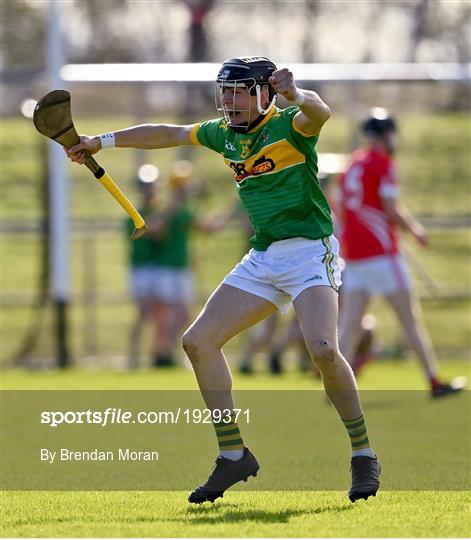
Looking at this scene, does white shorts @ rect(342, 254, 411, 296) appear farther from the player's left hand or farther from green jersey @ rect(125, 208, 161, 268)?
the player's left hand

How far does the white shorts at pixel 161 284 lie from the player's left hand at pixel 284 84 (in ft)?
31.2

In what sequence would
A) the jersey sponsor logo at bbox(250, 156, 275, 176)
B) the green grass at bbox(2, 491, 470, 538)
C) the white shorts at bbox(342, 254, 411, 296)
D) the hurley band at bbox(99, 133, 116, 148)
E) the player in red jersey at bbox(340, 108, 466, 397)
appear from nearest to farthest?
1. the green grass at bbox(2, 491, 470, 538)
2. the jersey sponsor logo at bbox(250, 156, 275, 176)
3. the hurley band at bbox(99, 133, 116, 148)
4. the player in red jersey at bbox(340, 108, 466, 397)
5. the white shorts at bbox(342, 254, 411, 296)

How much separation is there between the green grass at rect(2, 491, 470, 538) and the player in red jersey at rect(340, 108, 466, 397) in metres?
4.53

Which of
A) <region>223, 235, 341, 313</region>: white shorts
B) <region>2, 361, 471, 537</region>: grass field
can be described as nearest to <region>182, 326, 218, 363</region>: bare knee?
<region>223, 235, 341, 313</region>: white shorts

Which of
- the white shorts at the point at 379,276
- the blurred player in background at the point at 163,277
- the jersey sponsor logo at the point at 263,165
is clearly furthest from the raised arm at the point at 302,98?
the blurred player in background at the point at 163,277

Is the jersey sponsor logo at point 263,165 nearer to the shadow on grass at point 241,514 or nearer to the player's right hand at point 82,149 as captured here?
the player's right hand at point 82,149

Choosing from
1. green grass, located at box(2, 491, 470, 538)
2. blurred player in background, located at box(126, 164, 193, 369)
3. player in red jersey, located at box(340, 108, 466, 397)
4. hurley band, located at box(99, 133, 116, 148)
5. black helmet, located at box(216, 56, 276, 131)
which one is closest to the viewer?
green grass, located at box(2, 491, 470, 538)

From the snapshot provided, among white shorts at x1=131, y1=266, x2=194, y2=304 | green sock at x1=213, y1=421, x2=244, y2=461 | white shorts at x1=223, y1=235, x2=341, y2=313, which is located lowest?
white shorts at x1=131, y1=266, x2=194, y2=304

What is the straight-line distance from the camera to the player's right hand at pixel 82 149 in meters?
6.30

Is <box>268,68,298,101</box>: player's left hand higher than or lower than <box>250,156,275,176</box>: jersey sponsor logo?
higher

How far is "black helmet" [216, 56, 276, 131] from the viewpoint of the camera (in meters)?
6.08

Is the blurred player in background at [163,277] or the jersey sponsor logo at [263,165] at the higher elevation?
the jersey sponsor logo at [263,165]

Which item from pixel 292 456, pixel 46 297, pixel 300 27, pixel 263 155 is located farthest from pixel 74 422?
pixel 300 27

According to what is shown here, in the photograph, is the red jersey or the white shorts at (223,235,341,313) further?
the red jersey
